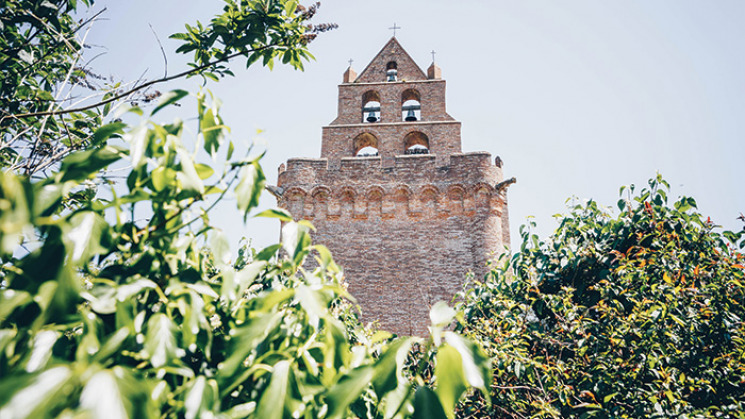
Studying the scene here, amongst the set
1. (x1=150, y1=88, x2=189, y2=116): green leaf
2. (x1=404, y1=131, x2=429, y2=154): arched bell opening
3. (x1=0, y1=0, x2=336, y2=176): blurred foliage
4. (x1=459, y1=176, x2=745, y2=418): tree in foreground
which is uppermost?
(x1=404, y1=131, x2=429, y2=154): arched bell opening

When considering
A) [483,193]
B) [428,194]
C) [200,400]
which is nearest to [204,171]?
[200,400]

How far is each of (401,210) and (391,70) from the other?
7.01 meters

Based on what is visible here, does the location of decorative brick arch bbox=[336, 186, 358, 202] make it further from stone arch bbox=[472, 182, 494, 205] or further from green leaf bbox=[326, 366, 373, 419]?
green leaf bbox=[326, 366, 373, 419]

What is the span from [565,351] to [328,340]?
4038mm

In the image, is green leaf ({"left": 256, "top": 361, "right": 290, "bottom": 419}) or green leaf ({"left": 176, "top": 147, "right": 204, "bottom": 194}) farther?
green leaf ({"left": 176, "top": 147, "right": 204, "bottom": 194})

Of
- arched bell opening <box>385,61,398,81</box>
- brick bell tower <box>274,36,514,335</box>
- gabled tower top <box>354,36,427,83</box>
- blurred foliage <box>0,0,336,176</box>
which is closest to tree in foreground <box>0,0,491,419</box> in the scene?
blurred foliage <box>0,0,336,176</box>

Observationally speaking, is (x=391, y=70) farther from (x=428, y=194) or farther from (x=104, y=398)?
(x=104, y=398)

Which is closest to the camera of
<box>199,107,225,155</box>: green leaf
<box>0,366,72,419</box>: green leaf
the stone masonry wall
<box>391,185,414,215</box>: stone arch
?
<box>0,366,72,419</box>: green leaf

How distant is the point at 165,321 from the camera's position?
104 cm

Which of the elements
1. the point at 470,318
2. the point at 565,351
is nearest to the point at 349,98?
the point at 470,318

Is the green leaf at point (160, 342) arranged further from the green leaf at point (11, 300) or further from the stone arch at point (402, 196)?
the stone arch at point (402, 196)

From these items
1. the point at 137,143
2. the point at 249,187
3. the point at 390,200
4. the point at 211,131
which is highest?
the point at 390,200

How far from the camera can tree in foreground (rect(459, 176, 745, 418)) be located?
341cm

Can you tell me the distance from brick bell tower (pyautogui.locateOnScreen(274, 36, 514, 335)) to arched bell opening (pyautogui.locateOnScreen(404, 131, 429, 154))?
5 centimetres
